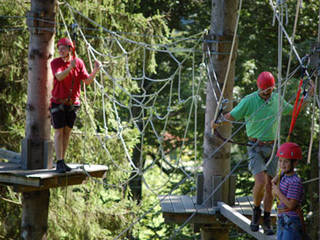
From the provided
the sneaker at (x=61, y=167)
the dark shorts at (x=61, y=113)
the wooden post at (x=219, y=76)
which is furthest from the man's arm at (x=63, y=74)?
the wooden post at (x=219, y=76)

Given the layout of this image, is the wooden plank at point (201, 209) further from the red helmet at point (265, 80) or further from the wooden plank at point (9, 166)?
the wooden plank at point (9, 166)

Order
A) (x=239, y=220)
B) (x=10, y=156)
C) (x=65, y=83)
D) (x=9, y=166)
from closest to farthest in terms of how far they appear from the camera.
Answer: (x=239, y=220), (x=65, y=83), (x=9, y=166), (x=10, y=156)

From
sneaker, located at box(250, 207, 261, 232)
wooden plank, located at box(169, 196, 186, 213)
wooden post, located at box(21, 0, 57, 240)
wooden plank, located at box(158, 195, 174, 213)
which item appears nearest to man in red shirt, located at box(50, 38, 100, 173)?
wooden post, located at box(21, 0, 57, 240)

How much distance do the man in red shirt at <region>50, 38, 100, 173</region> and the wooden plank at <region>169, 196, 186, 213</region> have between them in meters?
1.02

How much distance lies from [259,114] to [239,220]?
87cm

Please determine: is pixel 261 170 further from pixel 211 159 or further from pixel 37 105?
pixel 37 105

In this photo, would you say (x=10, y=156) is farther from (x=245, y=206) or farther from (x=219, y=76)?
(x=245, y=206)

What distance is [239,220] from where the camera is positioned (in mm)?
4371

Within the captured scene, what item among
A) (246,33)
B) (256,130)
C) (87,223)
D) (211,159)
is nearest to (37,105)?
(211,159)

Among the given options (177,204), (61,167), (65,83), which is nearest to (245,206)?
(177,204)

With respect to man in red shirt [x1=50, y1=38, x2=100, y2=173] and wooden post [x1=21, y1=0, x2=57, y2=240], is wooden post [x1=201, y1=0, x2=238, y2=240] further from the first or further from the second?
wooden post [x1=21, y1=0, x2=57, y2=240]

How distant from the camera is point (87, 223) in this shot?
8.27 metres

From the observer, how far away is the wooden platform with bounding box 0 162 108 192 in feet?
15.6

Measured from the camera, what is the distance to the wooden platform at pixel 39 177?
4742mm
